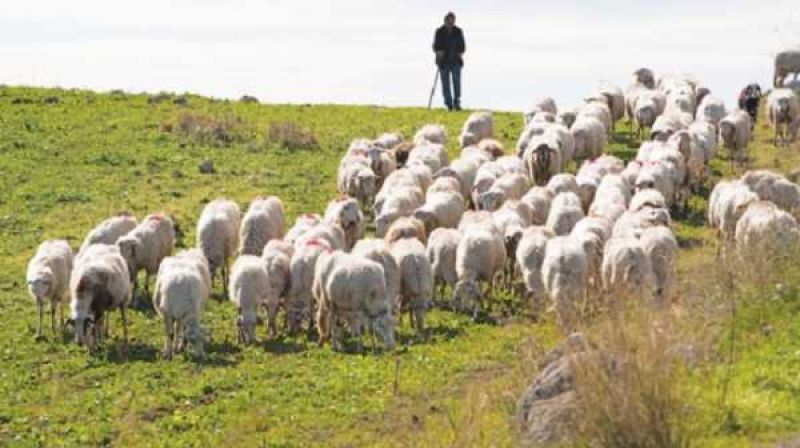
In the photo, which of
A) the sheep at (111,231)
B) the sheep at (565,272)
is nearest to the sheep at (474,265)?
the sheep at (565,272)

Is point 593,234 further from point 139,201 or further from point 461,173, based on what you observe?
point 139,201

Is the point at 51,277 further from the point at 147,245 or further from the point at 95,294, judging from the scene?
the point at 147,245

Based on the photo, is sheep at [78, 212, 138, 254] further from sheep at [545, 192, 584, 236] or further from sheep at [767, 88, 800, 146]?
sheep at [767, 88, 800, 146]

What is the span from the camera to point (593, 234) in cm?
1884

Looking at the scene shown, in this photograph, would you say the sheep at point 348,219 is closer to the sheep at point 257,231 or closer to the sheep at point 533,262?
the sheep at point 257,231

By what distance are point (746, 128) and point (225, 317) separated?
46.3ft

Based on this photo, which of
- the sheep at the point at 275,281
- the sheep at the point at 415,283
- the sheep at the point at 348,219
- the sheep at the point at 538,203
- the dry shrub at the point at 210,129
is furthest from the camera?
the dry shrub at the point at 210,129

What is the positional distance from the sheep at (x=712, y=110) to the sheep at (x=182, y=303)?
1634 centimetres

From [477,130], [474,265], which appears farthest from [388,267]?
[477,130]

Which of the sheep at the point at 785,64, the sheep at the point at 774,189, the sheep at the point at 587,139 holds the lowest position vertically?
the sheep at the point at 774,189

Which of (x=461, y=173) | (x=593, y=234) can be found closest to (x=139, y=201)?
(x=461, y=173)

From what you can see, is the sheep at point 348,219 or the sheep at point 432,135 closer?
the sheep at point 348,219

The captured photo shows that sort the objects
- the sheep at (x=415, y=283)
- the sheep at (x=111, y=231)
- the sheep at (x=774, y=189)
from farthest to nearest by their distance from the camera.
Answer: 1. the sheep at (x=774, y=189)
2. the sheep at (x=111, y=231)
3. the sheep at (x=415, y=283)

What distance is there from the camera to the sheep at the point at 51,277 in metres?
18.8
